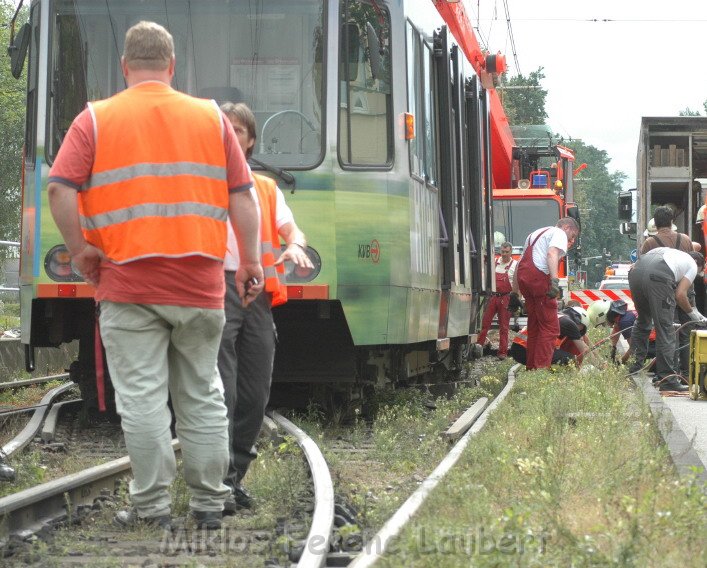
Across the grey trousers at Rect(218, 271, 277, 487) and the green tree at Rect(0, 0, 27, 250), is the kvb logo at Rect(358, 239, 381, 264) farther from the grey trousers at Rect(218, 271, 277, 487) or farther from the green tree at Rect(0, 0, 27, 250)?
the green tree at Rect(0, 0, 27, 250)

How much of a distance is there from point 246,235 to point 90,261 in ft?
1.98

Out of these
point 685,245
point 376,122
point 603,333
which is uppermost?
point 376,122

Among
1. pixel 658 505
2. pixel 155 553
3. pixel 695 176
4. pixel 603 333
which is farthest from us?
pixel 603 333

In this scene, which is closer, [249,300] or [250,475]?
[249,300]

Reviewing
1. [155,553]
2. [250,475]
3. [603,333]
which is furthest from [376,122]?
[603,333]

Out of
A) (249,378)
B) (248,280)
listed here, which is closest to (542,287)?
(249,378)

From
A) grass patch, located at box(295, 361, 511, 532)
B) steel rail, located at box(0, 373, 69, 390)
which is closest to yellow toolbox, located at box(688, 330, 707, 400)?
grass patch, located at box(295, 361, 511, 532)

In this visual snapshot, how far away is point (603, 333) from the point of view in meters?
20.6

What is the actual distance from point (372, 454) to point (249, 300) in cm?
252

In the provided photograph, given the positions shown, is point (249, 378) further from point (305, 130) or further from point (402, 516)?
point (305, 130)

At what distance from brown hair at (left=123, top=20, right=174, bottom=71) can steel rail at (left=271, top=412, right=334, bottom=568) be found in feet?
5.83

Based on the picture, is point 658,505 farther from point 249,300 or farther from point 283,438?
point 283,438

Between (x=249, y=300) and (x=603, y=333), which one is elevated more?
(x=249, y=300)

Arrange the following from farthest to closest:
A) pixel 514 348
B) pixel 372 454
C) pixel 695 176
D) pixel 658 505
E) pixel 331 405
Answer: pixel 695 176, pixel 514 348, pixel 331 405, pixel 372 454, pixel 658 505
